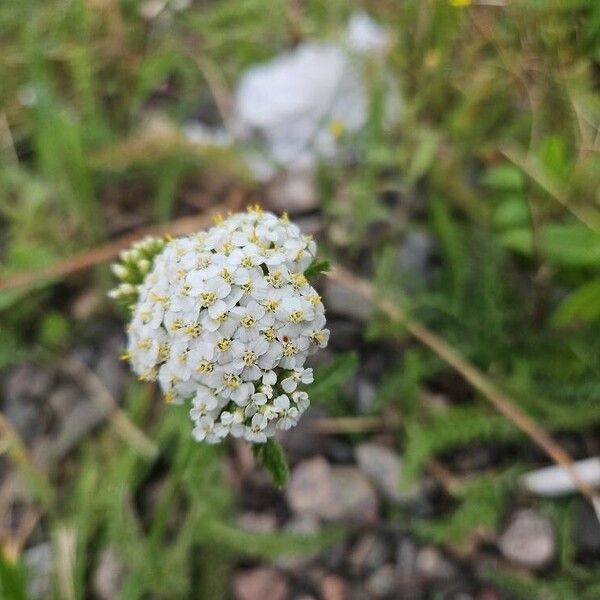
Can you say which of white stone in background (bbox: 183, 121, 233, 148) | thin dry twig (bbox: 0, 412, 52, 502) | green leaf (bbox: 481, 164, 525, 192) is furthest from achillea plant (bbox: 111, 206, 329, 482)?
white stone in background (bbox: 183, 121, 233, 148)

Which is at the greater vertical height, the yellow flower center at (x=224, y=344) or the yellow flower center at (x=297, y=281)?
the yellow flower center at (x=297, y=281)

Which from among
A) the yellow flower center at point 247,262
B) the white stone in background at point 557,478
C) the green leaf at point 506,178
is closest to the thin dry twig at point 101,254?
the green leaf at point 506,178

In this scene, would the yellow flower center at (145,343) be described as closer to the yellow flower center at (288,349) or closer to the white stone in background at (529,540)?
the yellow flower center at (288,349)

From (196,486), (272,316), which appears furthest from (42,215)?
(272,316)

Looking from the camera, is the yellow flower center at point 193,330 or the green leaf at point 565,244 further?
the green leaf at point 565,244

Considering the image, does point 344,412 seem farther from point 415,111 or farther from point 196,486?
point 415,111

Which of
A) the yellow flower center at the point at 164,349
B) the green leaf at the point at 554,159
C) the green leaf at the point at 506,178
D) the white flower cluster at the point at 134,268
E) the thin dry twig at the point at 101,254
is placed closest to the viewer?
the yellow flower center at the point at 164,349

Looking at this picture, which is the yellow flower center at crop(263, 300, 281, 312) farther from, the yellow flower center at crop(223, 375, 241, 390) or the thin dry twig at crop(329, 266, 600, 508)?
the thin dry twig at crop(329, 266, 600, 508)
